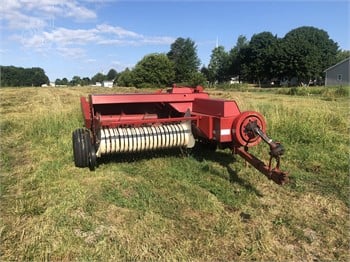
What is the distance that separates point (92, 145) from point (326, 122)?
19.0 ft

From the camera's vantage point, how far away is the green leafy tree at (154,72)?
176ft

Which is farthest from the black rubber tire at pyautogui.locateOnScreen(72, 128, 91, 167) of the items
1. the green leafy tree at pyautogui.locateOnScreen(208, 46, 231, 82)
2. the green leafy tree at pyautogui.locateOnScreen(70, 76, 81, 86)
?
the green leafy tree at pyautogui.locateOnScreen(70, 76, 81, 86)

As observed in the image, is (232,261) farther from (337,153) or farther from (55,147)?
(55,147)

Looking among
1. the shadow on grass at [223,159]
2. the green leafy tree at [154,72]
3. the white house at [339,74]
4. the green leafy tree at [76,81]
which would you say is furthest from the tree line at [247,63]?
the shadow on grass at [223,159]

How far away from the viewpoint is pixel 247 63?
270 feet

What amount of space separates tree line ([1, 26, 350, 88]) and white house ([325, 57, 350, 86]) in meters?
4.75

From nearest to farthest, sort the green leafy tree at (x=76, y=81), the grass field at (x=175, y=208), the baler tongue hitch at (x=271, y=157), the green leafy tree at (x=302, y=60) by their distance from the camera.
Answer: the grass field at (x=175, y=208) < the baler tongue hitch at (x=271, y=157) < the green leafy tree at (x=302, y=60) < the green leafy tree at (x=76, y=81)

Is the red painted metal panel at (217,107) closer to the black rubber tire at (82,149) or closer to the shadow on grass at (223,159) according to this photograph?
the shadow on grass at (223,159)

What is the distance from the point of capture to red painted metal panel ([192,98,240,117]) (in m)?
5.30

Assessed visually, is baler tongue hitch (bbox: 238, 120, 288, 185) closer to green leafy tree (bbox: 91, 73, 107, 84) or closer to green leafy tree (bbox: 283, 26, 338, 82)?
green leafy tree (bbox: 283, 26, 338, 82)

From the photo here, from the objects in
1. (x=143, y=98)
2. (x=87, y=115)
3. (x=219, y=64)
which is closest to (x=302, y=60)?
(x=219, y=64)

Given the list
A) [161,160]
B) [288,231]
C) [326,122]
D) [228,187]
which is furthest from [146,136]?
[326,122]

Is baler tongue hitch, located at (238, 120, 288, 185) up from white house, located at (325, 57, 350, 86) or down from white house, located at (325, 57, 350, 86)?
down

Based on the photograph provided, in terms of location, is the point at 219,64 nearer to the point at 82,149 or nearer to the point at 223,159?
the point at 223,159
